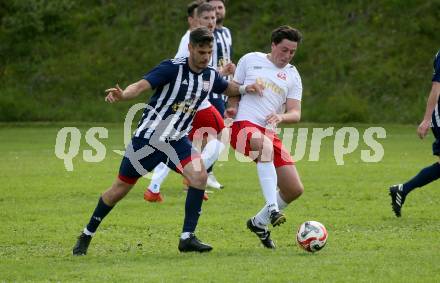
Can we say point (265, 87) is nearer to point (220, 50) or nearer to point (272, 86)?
point (272, 86)

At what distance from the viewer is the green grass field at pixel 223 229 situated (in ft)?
23.1

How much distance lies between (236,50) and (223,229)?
750 inches

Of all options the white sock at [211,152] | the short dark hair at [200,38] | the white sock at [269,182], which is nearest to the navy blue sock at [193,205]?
the white sock at [269,182]

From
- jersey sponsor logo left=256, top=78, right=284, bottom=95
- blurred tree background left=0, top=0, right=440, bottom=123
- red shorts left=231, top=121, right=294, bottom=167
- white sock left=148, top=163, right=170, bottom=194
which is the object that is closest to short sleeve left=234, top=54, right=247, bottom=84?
jersey sponsor logo left=256, top=78, right=284, bottom=95

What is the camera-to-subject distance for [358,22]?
28.3 metres

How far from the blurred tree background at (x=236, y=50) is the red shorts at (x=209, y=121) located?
14568 mm

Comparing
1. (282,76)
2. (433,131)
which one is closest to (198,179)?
(282,76)

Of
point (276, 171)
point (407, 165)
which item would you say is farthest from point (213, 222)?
point (407, 165)

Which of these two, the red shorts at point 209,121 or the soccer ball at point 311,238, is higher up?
the red shorts at point 209,121

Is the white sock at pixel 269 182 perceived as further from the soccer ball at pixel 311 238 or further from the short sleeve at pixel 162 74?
the short sleeve at pixel 162 74

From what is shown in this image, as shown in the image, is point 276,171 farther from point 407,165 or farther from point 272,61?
point 407,165

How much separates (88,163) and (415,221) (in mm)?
8494

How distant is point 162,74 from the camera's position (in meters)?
7.98

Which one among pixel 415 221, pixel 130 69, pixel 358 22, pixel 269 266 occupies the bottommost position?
pixel 269 266
